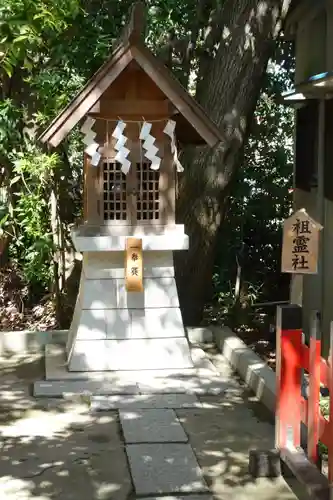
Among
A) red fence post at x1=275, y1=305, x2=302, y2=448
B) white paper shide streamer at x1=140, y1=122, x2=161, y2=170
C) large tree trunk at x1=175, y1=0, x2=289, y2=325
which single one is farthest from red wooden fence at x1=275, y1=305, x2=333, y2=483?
large tree trunk at x1=175, y1=0, x2=289, y2=325

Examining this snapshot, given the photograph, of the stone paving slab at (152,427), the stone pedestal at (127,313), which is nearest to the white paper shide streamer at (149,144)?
the stone pedestal at (127,313)

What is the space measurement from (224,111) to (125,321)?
3157mm

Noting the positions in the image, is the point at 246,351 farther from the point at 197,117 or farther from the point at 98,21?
the point at 98,21

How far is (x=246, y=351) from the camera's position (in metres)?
7.74

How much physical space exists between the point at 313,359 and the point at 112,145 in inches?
136

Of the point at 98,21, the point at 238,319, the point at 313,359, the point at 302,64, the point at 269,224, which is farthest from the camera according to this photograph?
the point at 269,224

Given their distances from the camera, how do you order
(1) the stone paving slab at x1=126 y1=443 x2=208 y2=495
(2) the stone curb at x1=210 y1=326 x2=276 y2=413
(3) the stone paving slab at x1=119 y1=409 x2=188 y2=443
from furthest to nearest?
(2) the stone curb at x1=210 y1=326 x2=276 y2=413 → (3) the stone paving slab at x1=119 y1=409 x2=188 y2=443 → (1) the stone paving slab at x1=126 y1=443 x2=208 y2=495

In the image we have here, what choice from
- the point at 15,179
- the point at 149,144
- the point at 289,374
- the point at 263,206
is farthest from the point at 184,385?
the point at 263,206

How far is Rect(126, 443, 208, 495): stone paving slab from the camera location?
4.55 metres

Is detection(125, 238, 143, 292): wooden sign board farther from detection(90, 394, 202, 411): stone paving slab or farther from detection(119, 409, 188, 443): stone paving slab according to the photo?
detection(119, 409, 188, 443): stone paving slab

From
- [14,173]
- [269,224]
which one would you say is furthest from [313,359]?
[269,224]

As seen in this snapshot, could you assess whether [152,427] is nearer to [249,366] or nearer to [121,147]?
[249,366]

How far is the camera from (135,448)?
525 cm

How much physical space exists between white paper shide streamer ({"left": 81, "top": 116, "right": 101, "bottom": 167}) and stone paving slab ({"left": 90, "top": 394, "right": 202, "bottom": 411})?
2.23 meters
